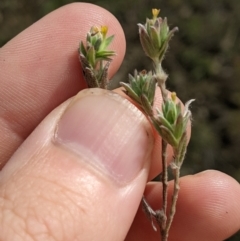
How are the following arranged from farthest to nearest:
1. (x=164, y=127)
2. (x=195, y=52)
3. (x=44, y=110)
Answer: (x=195, y=52) < (x=44, y=110) < (x=164, y=127)

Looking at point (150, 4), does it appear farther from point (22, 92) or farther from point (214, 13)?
point (22, 92)

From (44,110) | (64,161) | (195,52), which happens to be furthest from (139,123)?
(195,52)

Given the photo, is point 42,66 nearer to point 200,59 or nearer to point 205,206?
point 205,206

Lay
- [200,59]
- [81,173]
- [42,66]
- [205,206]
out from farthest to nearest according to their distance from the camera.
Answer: [200,59]
[42,66]
[205,206]
[81,173]

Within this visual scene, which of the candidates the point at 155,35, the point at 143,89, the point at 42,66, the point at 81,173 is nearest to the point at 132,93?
the point at 143,89

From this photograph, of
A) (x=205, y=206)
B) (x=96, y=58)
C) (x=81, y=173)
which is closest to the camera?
(x=81, y=173)

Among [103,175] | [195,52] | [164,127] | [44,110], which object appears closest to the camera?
[164,127]

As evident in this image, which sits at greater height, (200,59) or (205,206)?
(205,206)
